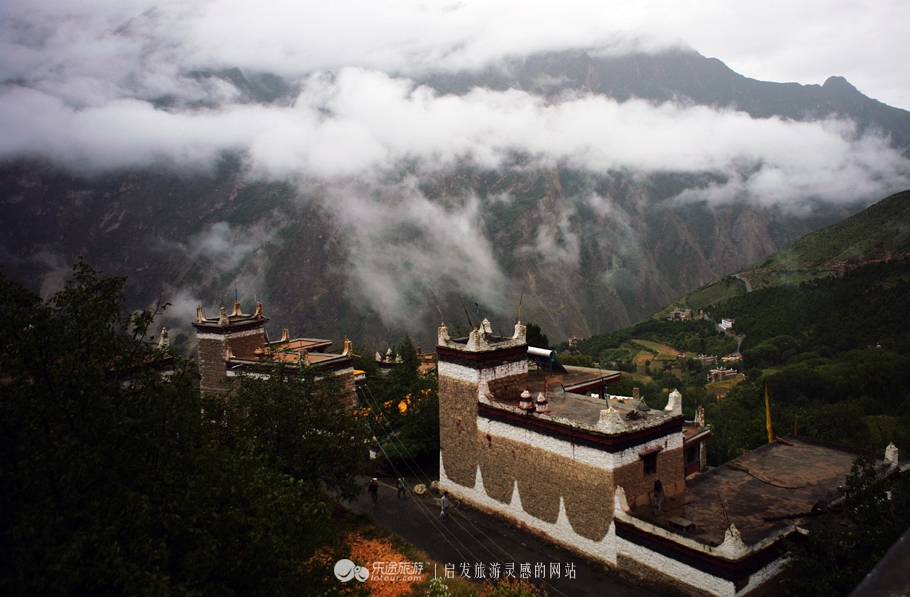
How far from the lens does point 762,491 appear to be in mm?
24516

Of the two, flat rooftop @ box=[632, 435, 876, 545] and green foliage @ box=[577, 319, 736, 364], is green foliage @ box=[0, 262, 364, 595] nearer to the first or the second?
flat rooftop @ box=[632, 435, 876, 545]

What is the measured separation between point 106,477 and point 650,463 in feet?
62.0

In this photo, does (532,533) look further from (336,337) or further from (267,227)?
(267,227)

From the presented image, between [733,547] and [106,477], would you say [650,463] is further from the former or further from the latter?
[106,477]

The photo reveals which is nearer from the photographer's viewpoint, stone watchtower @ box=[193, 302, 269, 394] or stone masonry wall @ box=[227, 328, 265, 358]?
stone watchtower @ box=[193, 302, 269, 394]

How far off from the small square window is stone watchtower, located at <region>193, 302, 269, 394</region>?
26.8m

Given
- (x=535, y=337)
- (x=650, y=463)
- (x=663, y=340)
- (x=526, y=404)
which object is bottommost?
(x=663, y=340)

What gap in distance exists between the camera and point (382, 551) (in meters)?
24.6

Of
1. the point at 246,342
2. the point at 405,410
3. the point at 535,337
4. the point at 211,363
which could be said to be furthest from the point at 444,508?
the point at 535,337

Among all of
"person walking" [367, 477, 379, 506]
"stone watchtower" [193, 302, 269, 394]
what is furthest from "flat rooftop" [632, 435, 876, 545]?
"stone watchtower" [193, 302, 269, 394]

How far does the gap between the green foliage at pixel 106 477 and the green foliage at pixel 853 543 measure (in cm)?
1477

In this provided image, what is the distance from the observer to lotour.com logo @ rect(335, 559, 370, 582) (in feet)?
63.7

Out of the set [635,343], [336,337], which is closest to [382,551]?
[336,337]

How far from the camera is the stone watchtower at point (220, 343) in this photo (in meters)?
39.1
